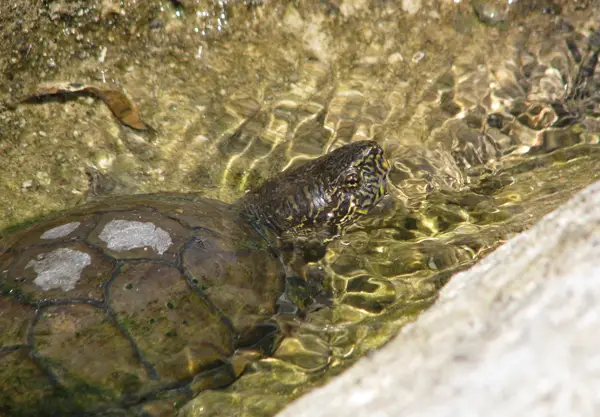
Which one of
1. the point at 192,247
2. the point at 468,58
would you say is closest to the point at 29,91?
the point at 192,247

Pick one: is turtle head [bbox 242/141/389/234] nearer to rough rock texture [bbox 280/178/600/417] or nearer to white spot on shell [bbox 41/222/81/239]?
white spot on shell [bbox 41/222/81/239]

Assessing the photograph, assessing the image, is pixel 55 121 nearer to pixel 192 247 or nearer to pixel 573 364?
pixel 192 247

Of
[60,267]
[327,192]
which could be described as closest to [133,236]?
[60,267]

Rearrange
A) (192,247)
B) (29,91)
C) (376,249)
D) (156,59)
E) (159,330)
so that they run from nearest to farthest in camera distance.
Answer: (159,330), (192,247), (376,249), (29,91), (156,59)

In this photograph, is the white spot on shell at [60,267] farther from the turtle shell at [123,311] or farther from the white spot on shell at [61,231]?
the white spot on shell at [61,231]

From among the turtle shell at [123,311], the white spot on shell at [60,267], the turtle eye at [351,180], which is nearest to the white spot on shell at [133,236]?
the turtle shell at [123,311]

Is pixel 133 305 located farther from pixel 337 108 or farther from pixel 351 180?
pixel 337 108
